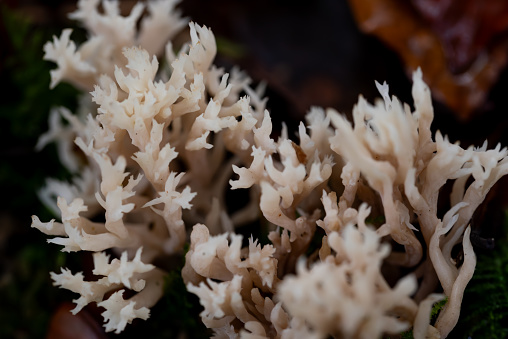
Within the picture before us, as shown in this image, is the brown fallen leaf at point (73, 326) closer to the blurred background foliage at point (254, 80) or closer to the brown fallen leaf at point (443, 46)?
the blurred background foliage at point (254, 80)

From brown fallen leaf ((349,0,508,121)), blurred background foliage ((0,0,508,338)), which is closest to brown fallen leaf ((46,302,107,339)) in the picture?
blurred background foliage ((0,0,508,338))

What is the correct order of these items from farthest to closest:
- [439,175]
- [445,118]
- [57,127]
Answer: [445,118]
[57,127]
[439,175]

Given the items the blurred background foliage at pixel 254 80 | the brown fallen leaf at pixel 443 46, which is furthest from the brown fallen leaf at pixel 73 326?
the brown fallen leaf at pixel 443 46

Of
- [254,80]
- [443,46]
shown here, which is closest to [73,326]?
[254,80]

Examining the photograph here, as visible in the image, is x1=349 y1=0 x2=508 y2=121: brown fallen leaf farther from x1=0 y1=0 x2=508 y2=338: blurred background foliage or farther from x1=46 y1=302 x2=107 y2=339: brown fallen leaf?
x1=46 y1=302 x2=107 y2=339: brown fallen leaf

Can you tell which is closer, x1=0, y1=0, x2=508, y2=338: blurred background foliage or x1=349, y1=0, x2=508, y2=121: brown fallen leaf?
x1=0, y1=0, x2=508, y2=338: blurred background foliage

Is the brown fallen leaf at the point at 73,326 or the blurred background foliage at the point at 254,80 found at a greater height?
the blurred background foliage at the point at 254,80

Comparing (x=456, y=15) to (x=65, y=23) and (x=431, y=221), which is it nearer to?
(x=431, y=221)

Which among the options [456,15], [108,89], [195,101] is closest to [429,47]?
[456,15]
